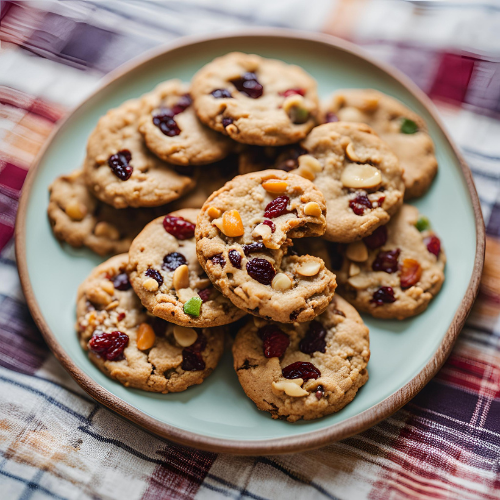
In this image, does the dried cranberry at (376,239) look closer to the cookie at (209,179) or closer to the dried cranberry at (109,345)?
the cookie at (209,179)

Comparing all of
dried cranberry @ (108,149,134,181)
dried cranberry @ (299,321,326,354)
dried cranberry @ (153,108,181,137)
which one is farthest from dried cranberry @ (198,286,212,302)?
dried cranberry @ (153,108,181,137)

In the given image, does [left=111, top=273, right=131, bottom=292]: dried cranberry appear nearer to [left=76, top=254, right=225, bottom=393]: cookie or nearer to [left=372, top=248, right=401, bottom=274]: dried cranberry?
[left=76, top=254, right=225, bottom=393]: cookie

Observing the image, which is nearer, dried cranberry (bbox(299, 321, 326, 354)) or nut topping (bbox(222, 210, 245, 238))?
nut topping (bbox(222, 210, 245, 238))

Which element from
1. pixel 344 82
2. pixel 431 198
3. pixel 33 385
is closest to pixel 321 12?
pixel 344 82

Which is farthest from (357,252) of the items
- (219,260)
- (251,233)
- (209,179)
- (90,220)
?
(90,220)

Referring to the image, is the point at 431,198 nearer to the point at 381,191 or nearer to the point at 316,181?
the point at 381,191

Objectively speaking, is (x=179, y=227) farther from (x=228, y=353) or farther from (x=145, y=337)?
(x=228, y=353)
